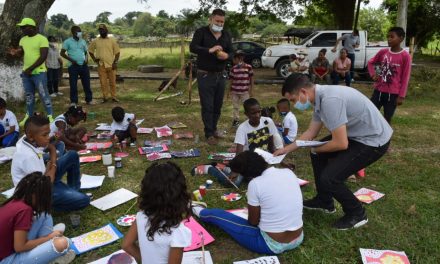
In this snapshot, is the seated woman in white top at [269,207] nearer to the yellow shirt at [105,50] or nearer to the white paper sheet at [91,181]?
the white paper sheet at [91,181]

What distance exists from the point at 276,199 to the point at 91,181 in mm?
2513

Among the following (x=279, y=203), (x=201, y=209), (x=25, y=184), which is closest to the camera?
(x=25, y=184)

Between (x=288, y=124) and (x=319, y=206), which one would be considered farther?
(x=288, y=124)

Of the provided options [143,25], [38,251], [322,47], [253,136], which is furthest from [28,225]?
[143,25]

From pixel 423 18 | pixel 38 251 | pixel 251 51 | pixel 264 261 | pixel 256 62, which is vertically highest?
pixel 423 18

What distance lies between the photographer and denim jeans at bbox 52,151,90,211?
331 centimetres

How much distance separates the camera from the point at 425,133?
621cm

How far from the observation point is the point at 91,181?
421 centimetres

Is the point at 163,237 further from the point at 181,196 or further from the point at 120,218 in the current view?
the point at 120,218

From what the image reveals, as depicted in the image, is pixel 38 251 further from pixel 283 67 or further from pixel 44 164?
pixel 283 67

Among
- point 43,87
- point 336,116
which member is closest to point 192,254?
point 336,116

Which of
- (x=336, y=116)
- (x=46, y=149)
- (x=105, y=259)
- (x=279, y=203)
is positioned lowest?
(x=105, y=259)

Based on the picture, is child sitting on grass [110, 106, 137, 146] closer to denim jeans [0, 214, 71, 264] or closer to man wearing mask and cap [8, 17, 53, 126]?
man wearing mask and cap [8, 17, 53, 126]

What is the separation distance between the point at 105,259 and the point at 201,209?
3.03ft
